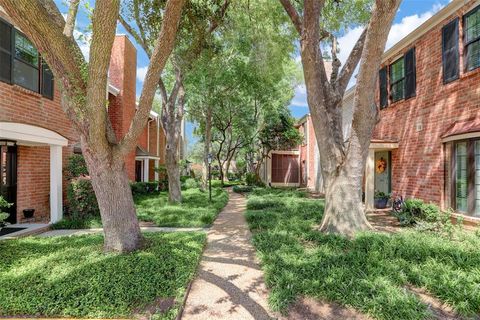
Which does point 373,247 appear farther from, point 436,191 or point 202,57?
point 202,57

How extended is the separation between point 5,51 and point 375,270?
30.1ft

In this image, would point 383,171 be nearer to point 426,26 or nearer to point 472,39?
point 426,26

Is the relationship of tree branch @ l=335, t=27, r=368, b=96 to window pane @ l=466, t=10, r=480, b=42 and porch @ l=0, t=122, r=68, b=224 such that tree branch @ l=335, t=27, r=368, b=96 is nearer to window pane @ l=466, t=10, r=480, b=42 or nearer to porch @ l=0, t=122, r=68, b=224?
window pane @ l=466, t=10, r=480, b=42

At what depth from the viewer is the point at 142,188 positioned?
566 inches

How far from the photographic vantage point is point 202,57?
33.0 feet

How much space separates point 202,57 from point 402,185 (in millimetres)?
8321

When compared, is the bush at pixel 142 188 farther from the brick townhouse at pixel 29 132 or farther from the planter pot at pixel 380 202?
the planter pot at pixel 380 202

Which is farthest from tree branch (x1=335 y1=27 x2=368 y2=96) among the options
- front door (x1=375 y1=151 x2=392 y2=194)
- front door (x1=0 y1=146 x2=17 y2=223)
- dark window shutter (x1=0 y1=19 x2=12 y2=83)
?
front door (x1=0 y1=146 x2=17 y2=223)

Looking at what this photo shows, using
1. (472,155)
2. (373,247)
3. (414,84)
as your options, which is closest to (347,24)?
(414,84)

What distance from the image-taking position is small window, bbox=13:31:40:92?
7.11m

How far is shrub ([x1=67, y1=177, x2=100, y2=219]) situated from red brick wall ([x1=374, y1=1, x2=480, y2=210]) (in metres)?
9.79

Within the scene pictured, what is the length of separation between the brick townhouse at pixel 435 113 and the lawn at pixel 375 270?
2.18m

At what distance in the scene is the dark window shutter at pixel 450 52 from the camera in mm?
7062

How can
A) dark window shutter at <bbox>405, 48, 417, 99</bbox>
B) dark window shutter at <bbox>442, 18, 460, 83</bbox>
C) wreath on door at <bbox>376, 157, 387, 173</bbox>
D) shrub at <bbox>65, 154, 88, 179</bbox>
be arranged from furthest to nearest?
1. wreath on door at <bbox>376, 157, 387, 173</bbox>
2. dark window shutter at <bbox>405, 48, 417, 99</bbox>
3. shrub at <bbox>65, 154, 88, 179</bbox>
4. dark window shutter at <bbox>442, 18, 460, 83</bbox>
